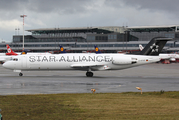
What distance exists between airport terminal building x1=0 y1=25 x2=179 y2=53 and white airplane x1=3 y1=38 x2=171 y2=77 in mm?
89518

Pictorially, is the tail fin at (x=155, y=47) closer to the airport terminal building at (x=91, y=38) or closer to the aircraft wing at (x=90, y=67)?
the aircraft wing at (x=90, y=67)

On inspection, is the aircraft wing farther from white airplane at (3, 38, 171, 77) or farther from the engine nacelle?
the engine nacelle

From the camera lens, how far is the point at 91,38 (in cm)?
14200

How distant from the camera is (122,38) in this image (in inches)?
5335

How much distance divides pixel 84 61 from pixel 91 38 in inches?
4176

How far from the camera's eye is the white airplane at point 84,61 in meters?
36.1

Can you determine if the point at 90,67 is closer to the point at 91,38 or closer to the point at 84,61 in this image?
the point at 84,61

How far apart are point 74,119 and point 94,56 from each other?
26.3 metres

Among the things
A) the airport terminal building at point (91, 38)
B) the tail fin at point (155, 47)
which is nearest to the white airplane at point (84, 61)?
the tail fin at point (155, 47)

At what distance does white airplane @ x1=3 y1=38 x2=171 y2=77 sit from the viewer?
36.1m

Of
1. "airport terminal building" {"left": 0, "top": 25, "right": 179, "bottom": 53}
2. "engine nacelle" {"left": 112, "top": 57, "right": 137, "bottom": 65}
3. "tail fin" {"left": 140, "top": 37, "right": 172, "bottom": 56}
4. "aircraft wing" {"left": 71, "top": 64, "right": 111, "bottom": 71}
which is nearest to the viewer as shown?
"aircraft wing" {"left": 71, "top": 64, "right": 111, "bottom": 71}

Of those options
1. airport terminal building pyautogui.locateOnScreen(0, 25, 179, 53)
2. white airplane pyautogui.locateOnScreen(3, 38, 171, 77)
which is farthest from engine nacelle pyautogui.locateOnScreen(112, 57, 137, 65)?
airport terminal building pyautogui.locateOnScreen(0, 25, 179, 53)

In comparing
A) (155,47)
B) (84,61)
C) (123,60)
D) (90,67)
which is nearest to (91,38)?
(84,61)

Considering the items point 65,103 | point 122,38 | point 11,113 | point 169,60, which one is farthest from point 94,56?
point 122,38
